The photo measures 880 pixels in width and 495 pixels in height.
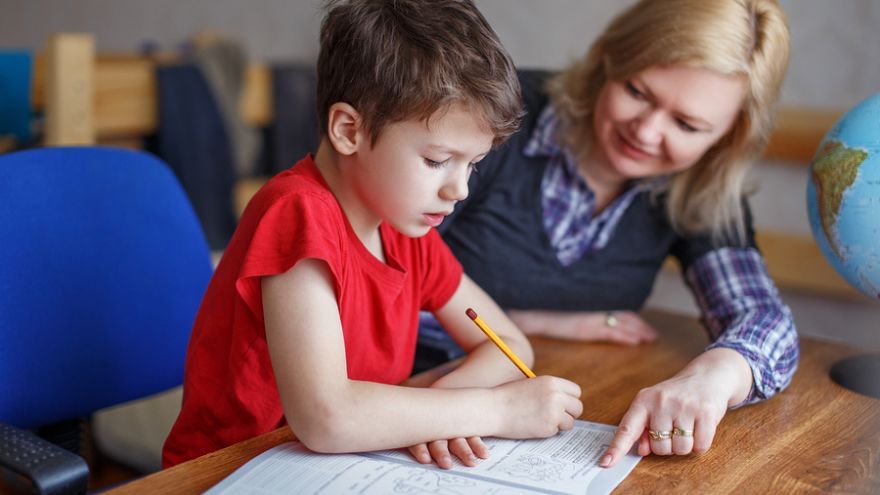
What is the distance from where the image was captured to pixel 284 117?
10.4 feet

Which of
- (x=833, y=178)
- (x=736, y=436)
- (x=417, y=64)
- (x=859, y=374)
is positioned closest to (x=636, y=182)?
(x=833, y=178)

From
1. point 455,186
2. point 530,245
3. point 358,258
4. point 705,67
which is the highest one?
point 705,67

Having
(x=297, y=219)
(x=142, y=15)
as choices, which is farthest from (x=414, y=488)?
(x=142, y=15)

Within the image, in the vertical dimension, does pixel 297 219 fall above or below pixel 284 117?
above

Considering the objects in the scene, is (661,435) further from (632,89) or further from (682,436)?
(632,89)

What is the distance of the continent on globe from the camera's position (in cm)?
122

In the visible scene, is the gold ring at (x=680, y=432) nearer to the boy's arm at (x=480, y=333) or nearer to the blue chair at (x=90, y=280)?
the boy's arm at (x=480, y=333)

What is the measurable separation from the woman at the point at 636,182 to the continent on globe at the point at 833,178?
14 cm

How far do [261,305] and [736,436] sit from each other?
0.56 metres

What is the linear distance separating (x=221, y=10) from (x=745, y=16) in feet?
9.05

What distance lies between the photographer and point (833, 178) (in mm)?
1243

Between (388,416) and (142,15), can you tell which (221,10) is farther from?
(388,416)

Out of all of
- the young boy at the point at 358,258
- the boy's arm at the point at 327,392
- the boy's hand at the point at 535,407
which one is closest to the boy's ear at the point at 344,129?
the young boy at the point at 358,258

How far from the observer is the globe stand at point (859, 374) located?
1.25 meters
